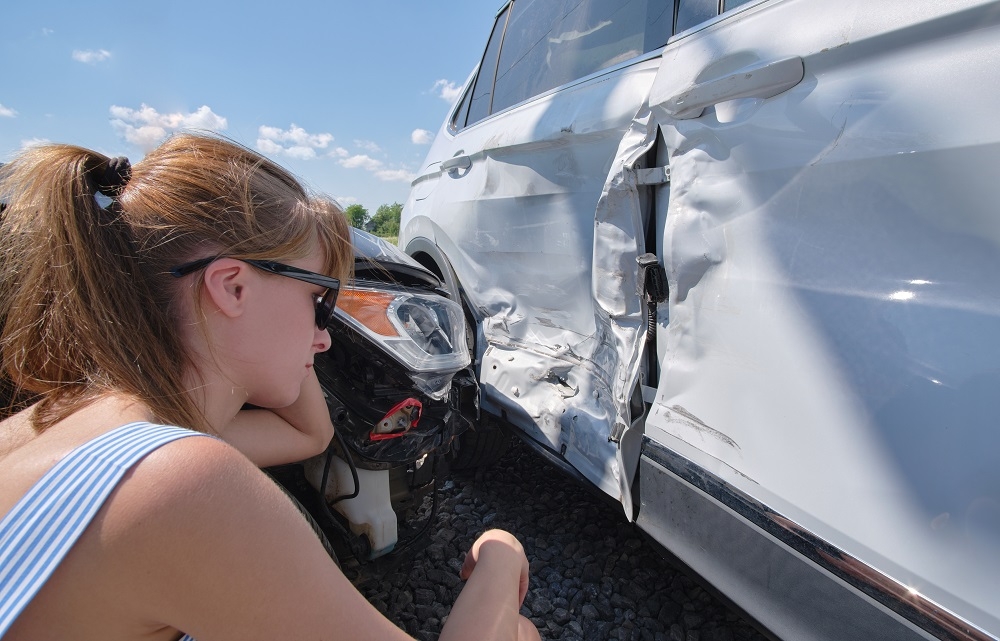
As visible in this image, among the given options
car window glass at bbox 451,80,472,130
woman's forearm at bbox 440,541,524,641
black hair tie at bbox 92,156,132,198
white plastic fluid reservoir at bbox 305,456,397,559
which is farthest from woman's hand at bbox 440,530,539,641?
car window glass at bbox 451,80,472,130

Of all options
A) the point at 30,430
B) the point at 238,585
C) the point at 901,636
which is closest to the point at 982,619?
the point at 901,636

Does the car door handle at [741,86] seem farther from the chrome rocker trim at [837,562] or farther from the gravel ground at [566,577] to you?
the gravel ground at [566,577]

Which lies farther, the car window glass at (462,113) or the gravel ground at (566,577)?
the car window glass at (462,113)

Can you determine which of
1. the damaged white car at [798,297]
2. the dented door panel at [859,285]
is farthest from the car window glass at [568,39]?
the dented door panel at [859,285]

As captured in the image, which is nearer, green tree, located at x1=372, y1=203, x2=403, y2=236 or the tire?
the tire

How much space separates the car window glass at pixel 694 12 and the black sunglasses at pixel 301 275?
3.58 ft

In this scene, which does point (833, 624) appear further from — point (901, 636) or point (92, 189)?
point (92, 189)

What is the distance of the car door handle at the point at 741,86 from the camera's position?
1.11 m

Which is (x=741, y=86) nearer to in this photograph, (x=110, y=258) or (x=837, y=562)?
(x=837, y=562)

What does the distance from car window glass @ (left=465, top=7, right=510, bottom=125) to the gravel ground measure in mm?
1783

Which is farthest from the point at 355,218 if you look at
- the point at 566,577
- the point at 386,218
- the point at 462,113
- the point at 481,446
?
the point at 386,218

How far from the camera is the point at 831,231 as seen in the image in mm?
1041

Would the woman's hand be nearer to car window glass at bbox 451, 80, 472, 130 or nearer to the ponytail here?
the ponytail

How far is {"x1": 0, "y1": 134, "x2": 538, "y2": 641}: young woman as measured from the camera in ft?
2.04
